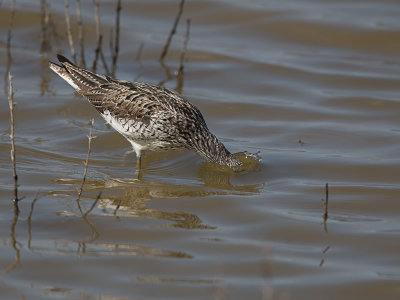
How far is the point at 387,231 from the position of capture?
794cm

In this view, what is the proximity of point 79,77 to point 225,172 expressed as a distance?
2.61 meters

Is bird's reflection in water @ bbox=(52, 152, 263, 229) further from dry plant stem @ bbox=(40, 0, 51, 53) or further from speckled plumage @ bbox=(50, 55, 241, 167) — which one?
dry plant stem @ bbox=(40, 0, 51, 53)

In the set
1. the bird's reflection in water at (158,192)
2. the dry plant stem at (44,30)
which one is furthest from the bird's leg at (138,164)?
the dry plant stem at (44,30)

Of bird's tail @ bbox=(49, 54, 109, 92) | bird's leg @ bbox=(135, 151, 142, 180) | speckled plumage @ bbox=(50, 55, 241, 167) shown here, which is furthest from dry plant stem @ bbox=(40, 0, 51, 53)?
bird's leg @ bbox=(135, 151, 142, 180)

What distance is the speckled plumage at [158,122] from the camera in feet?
31.8

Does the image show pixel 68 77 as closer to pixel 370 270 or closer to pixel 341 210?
pixel 341 210

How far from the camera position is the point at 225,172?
989 cm

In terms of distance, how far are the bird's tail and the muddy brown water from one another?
2.90 feet

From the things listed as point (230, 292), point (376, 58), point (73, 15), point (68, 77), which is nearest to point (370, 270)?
point (230, 292)

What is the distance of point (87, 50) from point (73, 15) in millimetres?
1828

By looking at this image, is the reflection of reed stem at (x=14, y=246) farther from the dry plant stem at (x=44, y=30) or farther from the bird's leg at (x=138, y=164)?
the dry plant stem at (x=44, y=30)

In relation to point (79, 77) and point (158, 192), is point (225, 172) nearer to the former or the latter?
point (158, 192)

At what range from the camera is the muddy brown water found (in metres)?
6.85

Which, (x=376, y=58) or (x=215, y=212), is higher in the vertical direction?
(x=376, y=58)
